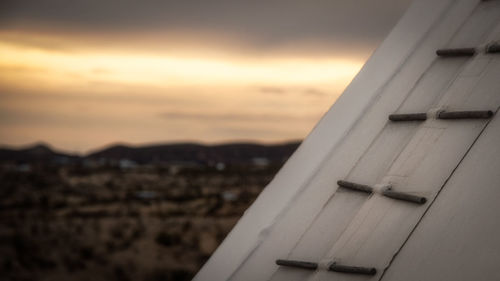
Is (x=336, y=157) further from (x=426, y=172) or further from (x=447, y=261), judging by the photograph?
(x=447, y=261)

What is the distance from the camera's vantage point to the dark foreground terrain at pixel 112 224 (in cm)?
1512

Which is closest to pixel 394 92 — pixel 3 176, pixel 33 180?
pixel 33 180

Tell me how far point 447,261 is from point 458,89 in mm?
759

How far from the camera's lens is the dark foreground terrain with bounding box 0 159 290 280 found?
15.1 metres

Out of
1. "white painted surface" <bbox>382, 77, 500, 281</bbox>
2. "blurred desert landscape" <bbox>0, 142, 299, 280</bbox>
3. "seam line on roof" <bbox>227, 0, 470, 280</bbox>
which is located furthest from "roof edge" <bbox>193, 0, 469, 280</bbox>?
"blurred desert landscape" <bbox>0, 142, 299, 280</bbox>

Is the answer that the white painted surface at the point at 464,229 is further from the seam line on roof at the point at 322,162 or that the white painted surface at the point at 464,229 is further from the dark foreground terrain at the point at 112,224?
the dark foreground terrain at the point at 112,224

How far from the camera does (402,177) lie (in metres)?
2.57

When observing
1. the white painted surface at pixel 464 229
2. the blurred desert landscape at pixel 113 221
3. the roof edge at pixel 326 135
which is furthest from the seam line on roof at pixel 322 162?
the blurred desert landscape at pixel 113 221

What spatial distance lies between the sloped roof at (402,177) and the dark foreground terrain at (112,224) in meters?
11.1

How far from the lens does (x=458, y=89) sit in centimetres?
266

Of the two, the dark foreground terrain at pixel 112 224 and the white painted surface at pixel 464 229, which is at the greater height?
the dark foreground terrain at pixel 112 224

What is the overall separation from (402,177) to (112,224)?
20076 millimetres

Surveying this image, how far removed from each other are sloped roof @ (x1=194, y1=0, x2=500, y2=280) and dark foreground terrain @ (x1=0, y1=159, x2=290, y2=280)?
11060mm

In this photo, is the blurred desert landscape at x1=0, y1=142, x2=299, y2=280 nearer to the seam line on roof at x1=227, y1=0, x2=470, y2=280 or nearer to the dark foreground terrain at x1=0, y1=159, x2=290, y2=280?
the dark foreground terrain at x1=0, y1=159, x2=290, y2=280
